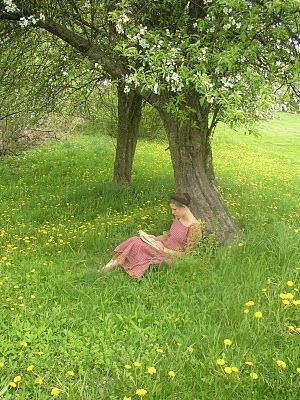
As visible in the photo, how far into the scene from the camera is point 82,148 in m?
20.3

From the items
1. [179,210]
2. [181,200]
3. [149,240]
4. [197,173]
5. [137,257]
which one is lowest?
[137,257]

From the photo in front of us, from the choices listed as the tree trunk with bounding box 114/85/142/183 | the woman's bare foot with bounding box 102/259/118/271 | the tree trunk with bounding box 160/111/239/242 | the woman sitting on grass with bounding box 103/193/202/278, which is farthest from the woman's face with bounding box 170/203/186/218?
the tree trunk with bounding box 114/85/142/183

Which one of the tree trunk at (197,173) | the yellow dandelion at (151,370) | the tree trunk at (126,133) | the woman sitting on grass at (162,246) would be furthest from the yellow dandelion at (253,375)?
the tree trunk at (126,133)

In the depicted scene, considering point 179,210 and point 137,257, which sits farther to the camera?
point 179,210

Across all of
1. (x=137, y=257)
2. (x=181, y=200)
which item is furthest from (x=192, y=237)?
(x=137, y=257)

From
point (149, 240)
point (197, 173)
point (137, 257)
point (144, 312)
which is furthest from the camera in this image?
point (197, 173)

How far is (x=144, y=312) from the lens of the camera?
5.48m

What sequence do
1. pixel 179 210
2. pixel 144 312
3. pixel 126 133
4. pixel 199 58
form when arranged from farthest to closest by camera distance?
pixel 126 133 < pixel 179 210 < pixel 199 58 < pixel 144 312

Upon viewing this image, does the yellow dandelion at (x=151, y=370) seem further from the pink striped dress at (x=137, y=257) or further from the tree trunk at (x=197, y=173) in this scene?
the tree trunk at (x=197, y=173)

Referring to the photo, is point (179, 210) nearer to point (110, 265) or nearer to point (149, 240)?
point (149, 240)

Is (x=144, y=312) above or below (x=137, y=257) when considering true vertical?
below

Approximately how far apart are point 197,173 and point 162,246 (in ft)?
4.82

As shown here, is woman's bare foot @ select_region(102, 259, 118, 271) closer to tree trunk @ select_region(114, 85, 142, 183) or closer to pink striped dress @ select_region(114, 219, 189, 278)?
pink striped dress @ select_region(114, 219, 189, 278)

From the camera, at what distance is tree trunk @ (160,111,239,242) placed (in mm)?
7543
